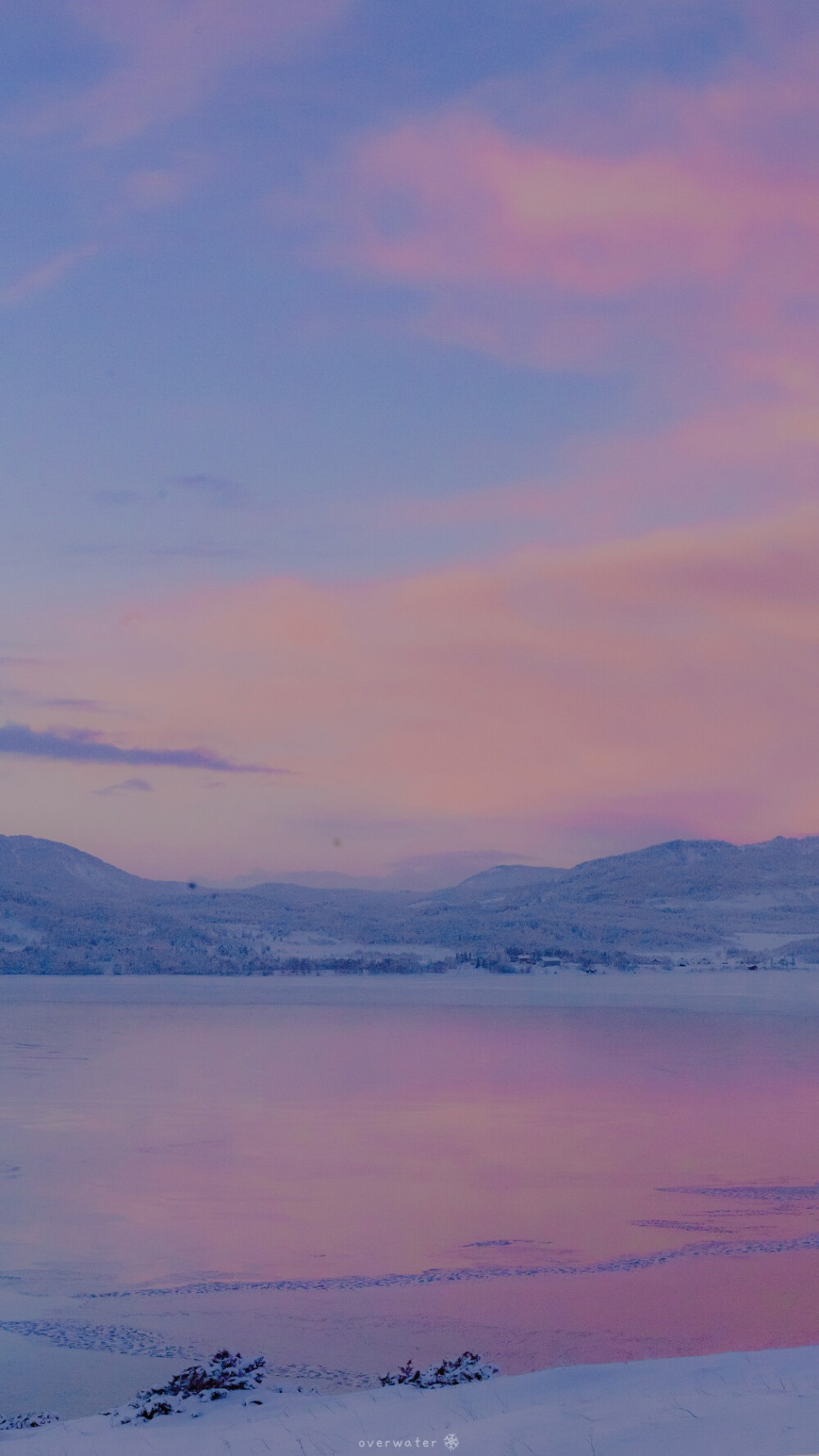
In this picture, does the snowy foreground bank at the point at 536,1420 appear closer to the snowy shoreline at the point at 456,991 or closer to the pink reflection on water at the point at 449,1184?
the pink reflection on water at the point at 449,1184

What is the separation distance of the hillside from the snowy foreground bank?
75674mm

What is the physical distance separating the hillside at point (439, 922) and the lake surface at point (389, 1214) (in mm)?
60032

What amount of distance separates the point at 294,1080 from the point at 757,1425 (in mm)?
21145

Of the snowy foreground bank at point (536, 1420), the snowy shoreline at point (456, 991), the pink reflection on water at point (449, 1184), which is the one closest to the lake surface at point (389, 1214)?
the pink reflection on water at point (449, 1184)

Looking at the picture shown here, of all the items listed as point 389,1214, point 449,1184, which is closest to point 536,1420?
point 389,1214

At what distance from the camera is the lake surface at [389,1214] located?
451 inches

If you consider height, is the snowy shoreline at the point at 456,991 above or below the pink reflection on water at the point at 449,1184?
below

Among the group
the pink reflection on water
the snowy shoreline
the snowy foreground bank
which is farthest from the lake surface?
the snowy shoreline

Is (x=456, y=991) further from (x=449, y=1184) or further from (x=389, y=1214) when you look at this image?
(x=389, y=1214)

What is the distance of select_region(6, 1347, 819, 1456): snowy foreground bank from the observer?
7344 millimetres

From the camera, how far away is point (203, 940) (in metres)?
103

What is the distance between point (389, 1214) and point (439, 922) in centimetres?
12489

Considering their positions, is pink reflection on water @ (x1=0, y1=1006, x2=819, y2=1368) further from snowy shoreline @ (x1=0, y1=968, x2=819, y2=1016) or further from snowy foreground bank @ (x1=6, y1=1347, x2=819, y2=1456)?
snowy shoreline @ (x1=0, y1=968, x2=819, y2=1016)

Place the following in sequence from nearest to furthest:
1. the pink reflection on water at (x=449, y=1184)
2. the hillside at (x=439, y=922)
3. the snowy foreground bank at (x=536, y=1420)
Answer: the snowy foreground bank at (x=536, y=1420), the pink reflection on water at (x=449, y=1184), the hillside at (x=439, y=922)
